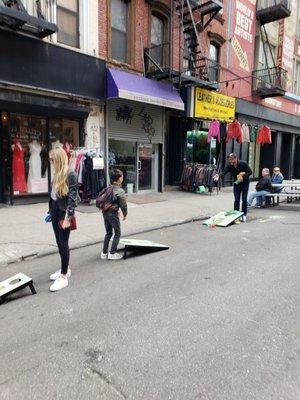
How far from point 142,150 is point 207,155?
3659mm

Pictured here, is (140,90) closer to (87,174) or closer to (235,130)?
(87,174)

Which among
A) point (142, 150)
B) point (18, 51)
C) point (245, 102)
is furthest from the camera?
point (245, 102)

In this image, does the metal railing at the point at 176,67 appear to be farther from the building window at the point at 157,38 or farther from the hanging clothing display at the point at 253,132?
the hanging clothing display at the point at 253,132

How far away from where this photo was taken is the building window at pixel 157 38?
45.8 feet

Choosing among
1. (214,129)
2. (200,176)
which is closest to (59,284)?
(200,176)

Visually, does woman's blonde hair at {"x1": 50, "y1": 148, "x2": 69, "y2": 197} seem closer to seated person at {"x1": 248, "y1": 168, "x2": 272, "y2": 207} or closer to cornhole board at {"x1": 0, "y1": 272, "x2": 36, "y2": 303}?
cornhole board at {"x1": 0, "y1": 272, "x2": 36, "y2": 303}

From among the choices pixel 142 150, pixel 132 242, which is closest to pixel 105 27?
pixel 142 150

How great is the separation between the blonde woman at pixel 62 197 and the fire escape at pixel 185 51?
9.50 m

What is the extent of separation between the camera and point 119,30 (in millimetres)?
12727

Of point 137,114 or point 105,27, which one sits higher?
point 105,27

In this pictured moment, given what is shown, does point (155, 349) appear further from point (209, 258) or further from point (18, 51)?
point (18, 51)

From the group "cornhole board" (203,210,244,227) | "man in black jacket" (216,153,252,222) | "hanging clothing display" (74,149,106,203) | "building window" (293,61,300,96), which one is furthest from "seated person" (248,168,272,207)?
"building window" (293,61,300,96)

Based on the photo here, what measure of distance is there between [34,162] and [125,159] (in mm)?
3761

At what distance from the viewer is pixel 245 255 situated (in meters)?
6.40
